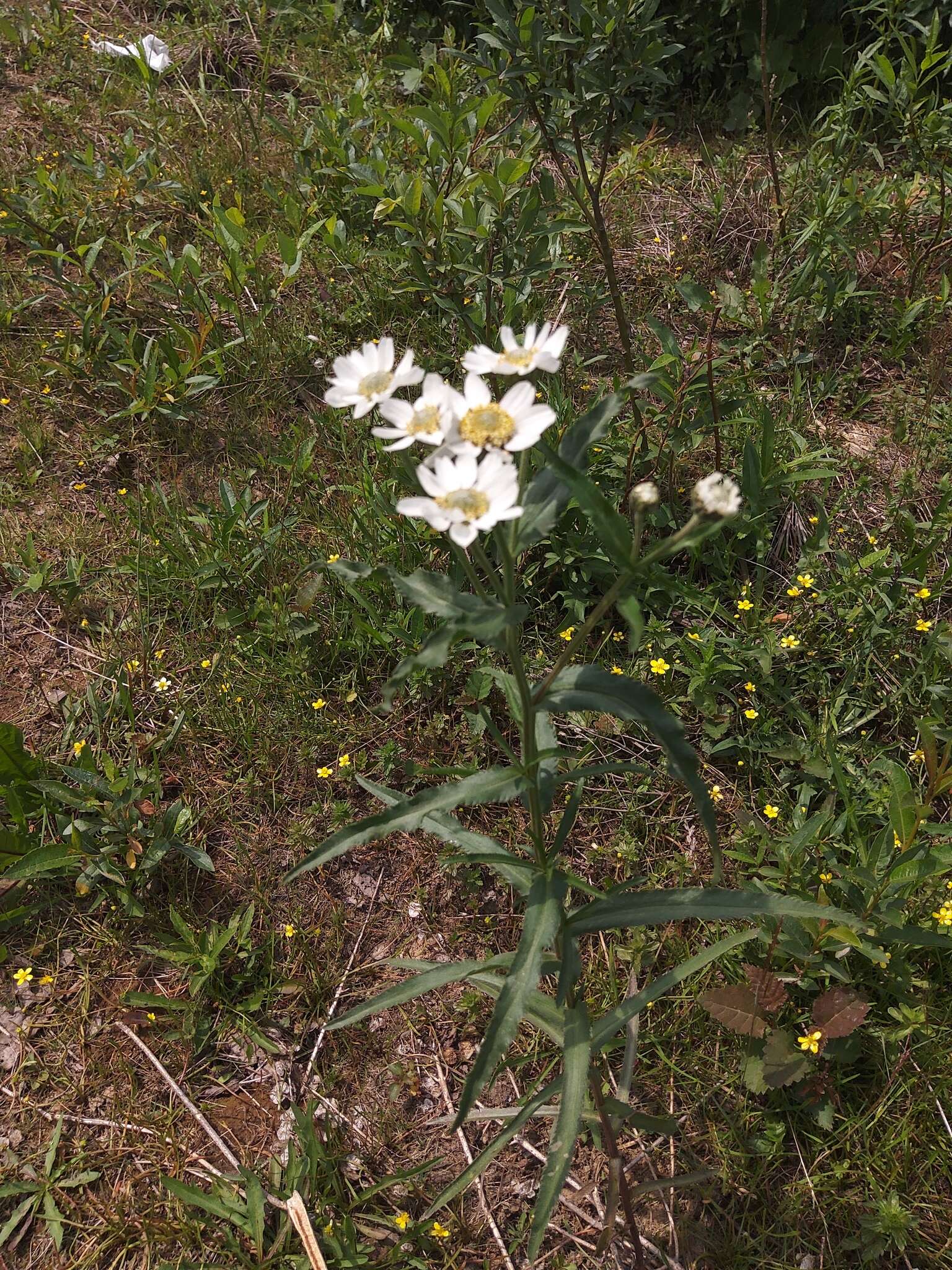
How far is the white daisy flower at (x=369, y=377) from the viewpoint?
1332 millimetres

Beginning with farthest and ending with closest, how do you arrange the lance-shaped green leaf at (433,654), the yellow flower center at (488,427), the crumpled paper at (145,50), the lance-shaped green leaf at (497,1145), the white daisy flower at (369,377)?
the crumpled paper at (145,50) → the lance-shaped green leaf at (497,1145) → the white daisy flower at (369,377) → the yellow flower center at (488,427) → the lance-shaped green leaf at (433,654)

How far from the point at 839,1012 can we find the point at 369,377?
1.38 meters

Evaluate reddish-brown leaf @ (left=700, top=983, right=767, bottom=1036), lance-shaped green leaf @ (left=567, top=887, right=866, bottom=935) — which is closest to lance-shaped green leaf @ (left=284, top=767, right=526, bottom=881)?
lance-shaped green leaf @ (left=567, top=887, right=866, bottom=935)

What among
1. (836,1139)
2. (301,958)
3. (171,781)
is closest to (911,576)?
(836,1139)

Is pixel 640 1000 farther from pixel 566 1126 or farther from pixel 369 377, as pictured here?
pixel 369 377

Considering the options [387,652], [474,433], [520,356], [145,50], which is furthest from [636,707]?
[145,50]

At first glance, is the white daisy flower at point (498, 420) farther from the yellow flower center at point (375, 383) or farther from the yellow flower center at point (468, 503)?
the yellow flower center at point (375, 383)

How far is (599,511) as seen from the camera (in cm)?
116

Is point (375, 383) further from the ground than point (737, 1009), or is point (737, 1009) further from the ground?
point (375, 383)

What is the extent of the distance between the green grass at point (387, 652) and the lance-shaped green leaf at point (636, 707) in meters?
0.15

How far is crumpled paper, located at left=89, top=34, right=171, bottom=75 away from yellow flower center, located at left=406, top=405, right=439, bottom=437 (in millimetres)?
3607

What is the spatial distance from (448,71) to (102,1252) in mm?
3698

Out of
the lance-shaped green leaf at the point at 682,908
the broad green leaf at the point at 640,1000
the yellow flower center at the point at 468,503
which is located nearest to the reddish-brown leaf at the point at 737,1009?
the broad green leaf at the point at 640,1000

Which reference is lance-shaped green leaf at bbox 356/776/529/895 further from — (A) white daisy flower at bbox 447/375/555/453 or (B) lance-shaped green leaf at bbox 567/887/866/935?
(A) white daisy flower at bbox 447/375/555/453
